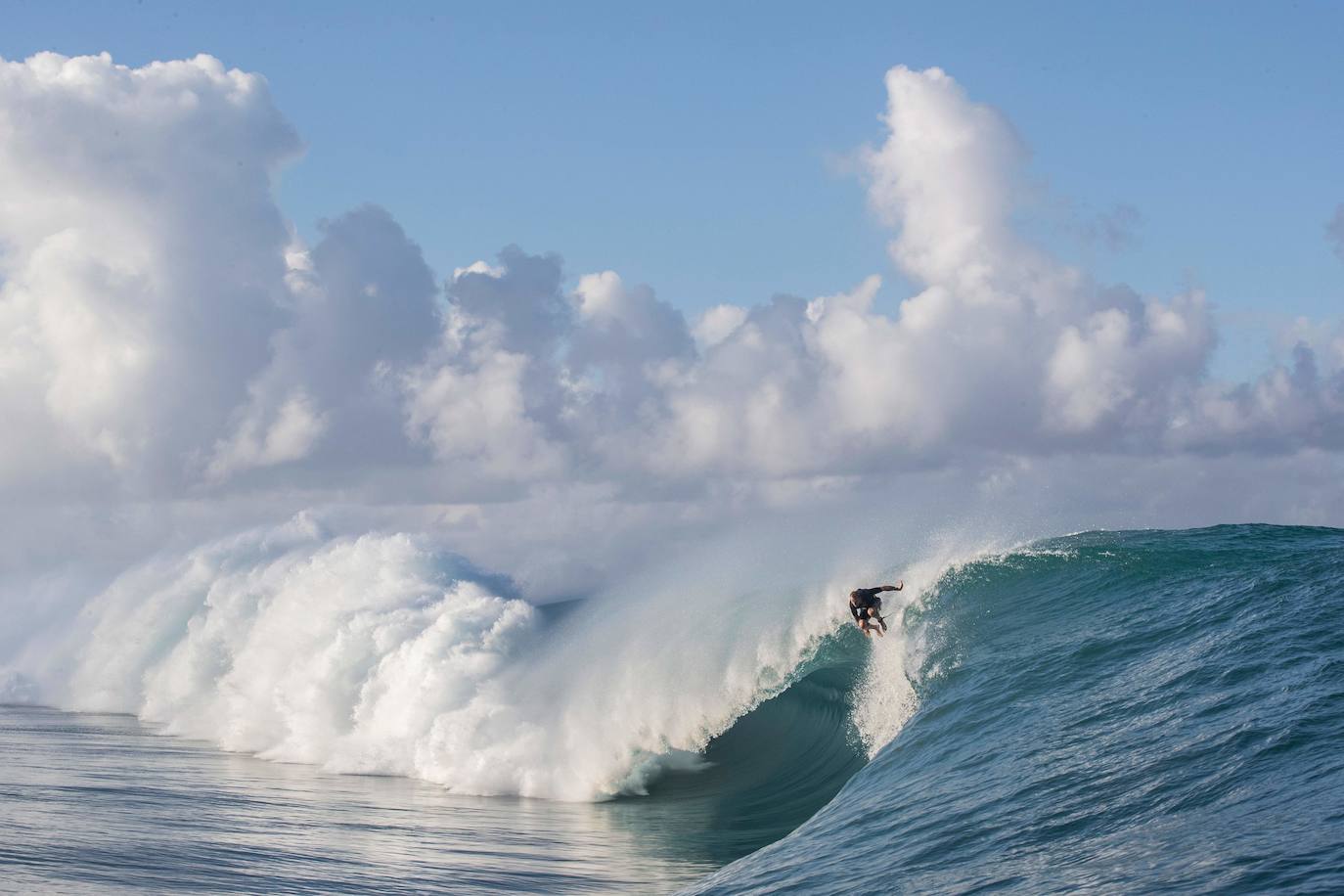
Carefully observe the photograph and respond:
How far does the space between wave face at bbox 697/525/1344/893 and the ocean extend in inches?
1.9

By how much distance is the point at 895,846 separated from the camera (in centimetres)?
1208

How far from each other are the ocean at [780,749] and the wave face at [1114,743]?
0.05 m

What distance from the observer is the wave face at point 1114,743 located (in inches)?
380

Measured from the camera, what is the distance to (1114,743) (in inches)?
508

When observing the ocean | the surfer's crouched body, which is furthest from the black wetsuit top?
the ocean

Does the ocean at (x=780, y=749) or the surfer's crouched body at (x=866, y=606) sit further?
the surfer's crouched body at (x=866, y=606)

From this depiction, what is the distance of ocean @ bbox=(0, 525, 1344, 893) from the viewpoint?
36.1ft

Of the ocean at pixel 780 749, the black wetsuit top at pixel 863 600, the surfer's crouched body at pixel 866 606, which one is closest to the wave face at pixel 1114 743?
the ocean at pixel 780 749

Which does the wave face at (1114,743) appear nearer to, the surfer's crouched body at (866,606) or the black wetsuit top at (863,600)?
the surfer's crouched body at (866,606)

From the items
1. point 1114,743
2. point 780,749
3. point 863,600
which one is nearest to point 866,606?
point 863,600

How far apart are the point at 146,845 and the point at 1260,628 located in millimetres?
14125

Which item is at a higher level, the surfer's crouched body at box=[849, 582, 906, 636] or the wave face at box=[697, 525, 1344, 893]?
the surfer's crouched body at box=[849, 582, 906, 636]

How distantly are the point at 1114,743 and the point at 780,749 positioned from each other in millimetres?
9374

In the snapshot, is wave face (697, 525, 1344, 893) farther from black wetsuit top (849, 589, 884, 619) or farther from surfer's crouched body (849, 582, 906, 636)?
black wetsuit top (849, 589, 884, 619)
